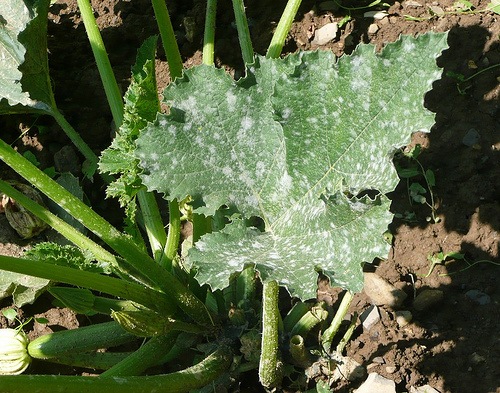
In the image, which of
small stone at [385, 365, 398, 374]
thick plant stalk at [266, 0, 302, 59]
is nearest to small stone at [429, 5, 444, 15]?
thick plant stalk at [266, 0, 302, 59]

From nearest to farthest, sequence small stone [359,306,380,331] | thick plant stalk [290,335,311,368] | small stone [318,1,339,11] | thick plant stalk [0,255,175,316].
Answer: thick plant stalk [0,255,175,316], thick plant stalk [290,335,311,368], small stone [359,306,380,331], small stone [318,1,339,11]

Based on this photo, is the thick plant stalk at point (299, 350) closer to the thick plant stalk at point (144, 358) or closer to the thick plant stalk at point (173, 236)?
the thick plant stalk at point (144, 358)

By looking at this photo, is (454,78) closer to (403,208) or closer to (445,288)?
(403,208)

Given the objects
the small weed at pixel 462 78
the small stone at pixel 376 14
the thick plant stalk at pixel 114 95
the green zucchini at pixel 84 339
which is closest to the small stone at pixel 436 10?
the small stone at pixel 376 14

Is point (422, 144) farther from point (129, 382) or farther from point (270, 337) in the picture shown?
point (129, 382)

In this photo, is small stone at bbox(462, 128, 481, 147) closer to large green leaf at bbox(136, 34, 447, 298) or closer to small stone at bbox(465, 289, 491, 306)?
small stone at bbox(465, 289, 491, 306)

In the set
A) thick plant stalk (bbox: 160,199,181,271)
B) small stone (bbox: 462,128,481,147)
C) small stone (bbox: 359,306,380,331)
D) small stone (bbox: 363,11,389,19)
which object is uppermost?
small stone (bbox: 363,11,389,19)
